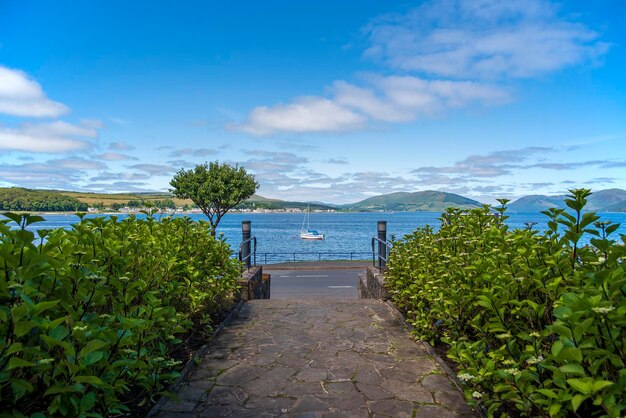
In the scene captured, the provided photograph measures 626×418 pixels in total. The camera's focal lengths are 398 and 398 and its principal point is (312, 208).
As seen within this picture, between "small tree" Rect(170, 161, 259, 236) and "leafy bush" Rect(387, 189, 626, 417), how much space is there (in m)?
20.2

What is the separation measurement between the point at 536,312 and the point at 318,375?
7.17 ft

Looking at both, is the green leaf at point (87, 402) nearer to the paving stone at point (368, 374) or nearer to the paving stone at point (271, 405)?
the paving stone at point (271, 405)

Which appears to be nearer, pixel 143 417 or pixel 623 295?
pixel 623 295

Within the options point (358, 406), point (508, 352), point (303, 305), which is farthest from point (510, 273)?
point (303, 305)

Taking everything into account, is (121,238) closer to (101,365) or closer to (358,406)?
(101,365)

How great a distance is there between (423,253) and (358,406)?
2825mm

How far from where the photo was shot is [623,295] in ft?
6.56

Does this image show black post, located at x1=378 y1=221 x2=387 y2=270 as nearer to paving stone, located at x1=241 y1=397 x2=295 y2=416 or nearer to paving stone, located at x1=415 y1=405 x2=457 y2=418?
paving stone, located at x1=415 y1=405 x2=457 y2=418

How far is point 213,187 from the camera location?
79.4 ft

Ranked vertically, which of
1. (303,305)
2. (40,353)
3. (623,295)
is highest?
(623,295)

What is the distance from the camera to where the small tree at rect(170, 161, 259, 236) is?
956 inches

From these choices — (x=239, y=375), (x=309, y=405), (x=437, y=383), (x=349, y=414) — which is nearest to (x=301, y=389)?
(x=309, y=405)

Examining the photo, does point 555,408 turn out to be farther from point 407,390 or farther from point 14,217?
point 14,217

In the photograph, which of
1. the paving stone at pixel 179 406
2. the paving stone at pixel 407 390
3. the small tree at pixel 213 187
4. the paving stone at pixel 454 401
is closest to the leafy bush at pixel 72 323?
the paving stone at pixel 179 406
